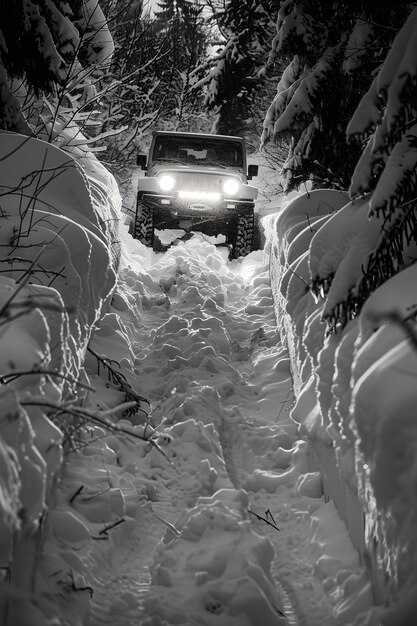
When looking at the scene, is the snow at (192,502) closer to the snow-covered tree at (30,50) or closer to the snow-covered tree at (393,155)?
the snow-covered tree at (393,155)

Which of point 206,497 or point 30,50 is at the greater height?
point 30,50

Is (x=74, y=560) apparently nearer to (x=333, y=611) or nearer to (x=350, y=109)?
Answer: (x=333, y=611)

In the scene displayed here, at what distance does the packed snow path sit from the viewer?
2361 millimetres

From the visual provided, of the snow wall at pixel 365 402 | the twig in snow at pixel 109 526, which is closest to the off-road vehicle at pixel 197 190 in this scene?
the snow wall at pixel 365 402

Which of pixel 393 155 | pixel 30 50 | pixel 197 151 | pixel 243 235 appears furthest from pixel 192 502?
pixel 197 151

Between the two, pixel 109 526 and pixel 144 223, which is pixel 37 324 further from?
pixel 144 223

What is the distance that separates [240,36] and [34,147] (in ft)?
62.1

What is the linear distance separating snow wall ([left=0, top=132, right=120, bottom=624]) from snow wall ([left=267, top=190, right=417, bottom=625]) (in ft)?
3.17

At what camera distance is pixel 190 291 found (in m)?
7.32

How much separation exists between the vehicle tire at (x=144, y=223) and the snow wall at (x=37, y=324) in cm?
376

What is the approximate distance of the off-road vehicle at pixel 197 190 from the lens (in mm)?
9438

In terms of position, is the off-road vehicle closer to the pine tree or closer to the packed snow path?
the packed snow path

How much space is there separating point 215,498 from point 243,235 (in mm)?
7099

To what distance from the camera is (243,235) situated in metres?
9.80
